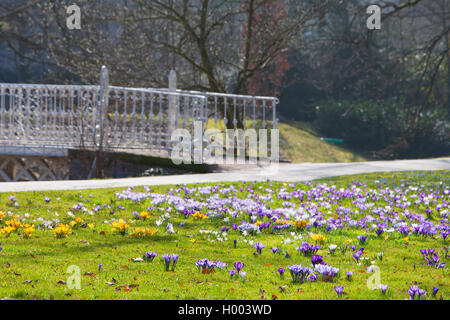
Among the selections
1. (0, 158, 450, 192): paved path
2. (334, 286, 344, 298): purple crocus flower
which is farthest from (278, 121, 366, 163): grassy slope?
(334, 286, 344, 298): purple crocus flower

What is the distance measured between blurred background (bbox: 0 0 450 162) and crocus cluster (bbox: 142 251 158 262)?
11.6m

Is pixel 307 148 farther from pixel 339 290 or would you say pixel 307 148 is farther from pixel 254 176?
pixel 339 290

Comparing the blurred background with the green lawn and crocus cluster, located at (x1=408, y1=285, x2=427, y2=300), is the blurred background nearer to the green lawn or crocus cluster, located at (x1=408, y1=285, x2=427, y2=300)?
the green lawn

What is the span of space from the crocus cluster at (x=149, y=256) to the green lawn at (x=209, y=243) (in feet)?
0.19

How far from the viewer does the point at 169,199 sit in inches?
303

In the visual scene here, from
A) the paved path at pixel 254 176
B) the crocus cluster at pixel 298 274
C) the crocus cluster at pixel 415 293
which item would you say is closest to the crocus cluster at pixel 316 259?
the crocus cluster at pixel 298 274

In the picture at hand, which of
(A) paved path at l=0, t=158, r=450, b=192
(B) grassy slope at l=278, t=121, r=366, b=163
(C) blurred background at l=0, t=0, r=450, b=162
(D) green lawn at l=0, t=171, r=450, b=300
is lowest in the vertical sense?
(D) green lawn at l=0, t=171, r=450, b=300

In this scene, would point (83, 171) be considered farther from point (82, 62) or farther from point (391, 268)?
point (391, 268)

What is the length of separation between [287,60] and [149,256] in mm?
24471

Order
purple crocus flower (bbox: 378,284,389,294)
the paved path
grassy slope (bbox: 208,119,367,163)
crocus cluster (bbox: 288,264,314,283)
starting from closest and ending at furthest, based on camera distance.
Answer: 1. purple crocus flower (bbox: 378,284,389,294)
2. crocus cluster (bbox: 288,264,314,283)
3. the paved path
4. grassy slope (bbox: 208,119,367,163)

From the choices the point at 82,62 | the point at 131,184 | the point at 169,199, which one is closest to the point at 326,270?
the point at 169,199

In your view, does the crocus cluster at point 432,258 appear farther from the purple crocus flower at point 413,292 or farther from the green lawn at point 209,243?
the purple crocus flower at point 413,292

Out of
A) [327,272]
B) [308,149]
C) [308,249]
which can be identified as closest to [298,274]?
[327,272]

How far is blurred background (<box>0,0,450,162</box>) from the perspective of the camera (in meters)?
16.7
